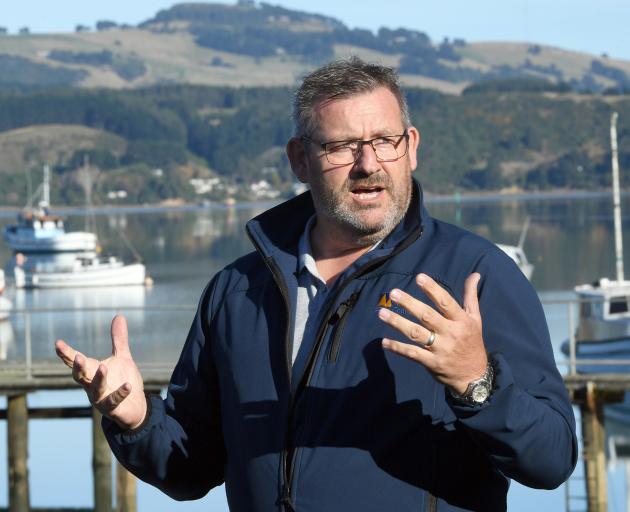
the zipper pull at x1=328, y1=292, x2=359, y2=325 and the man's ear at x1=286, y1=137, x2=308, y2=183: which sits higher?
the man's ear at x1=286, y1=137, x2=308, y2=183

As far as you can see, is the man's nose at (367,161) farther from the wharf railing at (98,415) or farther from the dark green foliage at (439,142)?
the dark green foliage at (439,142)

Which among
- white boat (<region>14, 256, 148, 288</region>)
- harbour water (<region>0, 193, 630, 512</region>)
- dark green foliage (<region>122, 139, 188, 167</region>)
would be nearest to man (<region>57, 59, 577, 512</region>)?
harbour water (<region>0, 193, 630, 512</region>)

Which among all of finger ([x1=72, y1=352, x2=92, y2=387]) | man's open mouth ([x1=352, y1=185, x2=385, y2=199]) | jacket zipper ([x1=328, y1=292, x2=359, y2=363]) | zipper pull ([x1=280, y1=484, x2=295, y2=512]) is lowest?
zipper pull ([x1=280, y1=484, x2=295, y2=512])

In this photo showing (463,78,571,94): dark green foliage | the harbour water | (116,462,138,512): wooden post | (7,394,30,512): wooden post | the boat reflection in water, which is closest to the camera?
(116,462,138,512): wooden post

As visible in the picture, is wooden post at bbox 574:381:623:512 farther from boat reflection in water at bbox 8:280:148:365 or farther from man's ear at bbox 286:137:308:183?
man's ear at bbox 286:137:308:183

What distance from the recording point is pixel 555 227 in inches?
3524

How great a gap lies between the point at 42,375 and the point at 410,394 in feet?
37.5

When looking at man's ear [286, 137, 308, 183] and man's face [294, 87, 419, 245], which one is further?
man's ear [286, 137, 308, 183]

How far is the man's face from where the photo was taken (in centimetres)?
238

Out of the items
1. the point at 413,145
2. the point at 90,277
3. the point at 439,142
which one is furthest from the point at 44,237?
the point at 439,142

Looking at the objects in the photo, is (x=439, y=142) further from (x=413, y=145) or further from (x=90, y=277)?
(x=413, y=145)

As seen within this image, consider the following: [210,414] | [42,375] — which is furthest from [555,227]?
[210,414]

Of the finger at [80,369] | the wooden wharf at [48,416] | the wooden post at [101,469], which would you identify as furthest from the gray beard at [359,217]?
the wooden post at [101,469]

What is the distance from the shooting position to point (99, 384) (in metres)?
2.35
